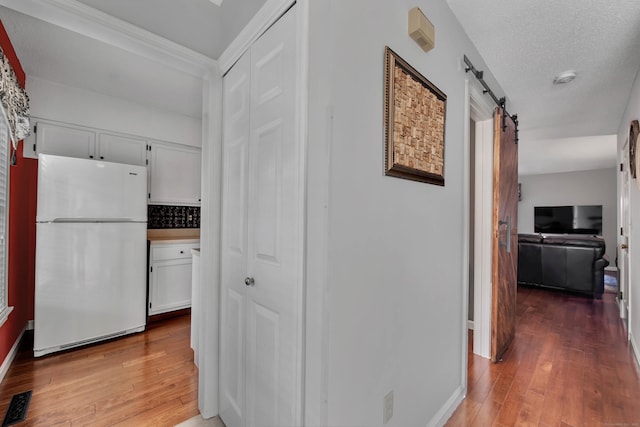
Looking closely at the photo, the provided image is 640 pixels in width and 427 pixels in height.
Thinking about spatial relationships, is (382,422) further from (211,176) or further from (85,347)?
(85,347)

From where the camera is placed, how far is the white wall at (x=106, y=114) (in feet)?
8.64

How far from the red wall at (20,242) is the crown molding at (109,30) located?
4.50 feet

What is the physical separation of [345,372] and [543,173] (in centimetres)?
904

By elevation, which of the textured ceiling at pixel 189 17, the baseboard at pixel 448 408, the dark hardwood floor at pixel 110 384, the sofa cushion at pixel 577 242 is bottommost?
the dark hardwood floor at pixel 110 384

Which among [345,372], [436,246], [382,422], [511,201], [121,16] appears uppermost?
[121,16]

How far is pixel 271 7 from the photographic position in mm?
1209

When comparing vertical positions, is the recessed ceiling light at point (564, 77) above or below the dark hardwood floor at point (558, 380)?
above

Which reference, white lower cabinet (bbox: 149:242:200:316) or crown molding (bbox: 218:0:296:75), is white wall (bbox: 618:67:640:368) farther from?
white lower cabinet (bbox: 149:242:200:316)

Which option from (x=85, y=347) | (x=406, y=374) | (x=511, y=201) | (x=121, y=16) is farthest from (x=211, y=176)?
(x=511, y=201)

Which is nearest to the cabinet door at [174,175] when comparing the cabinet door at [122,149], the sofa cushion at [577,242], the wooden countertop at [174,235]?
the cabinet door at [122,149]

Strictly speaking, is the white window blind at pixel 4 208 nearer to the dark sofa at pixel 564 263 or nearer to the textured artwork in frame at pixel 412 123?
the textured artwork in frame at pixel 412 123

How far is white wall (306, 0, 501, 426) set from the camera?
968 mm

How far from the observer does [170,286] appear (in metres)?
3.11

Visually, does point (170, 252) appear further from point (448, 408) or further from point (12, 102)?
point (448, 408)
